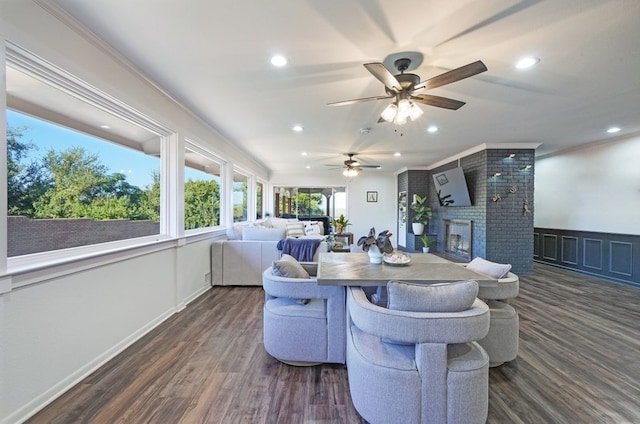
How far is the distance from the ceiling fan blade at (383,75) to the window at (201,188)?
2.87 metres

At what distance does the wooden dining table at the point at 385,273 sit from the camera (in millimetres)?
1911

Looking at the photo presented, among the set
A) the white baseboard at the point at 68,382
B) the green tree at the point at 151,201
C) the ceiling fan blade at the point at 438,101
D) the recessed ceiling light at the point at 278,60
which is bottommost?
the white baseboard at the point at 68,382

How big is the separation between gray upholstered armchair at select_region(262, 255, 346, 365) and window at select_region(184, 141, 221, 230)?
2.43 metres

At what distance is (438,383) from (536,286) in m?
4.35

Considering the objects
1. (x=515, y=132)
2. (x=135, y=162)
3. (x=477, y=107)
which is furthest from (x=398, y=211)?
(x=135, y=162)

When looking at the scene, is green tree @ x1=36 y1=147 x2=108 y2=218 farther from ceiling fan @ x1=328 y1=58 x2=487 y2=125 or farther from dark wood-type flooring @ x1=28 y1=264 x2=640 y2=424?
ceiling fan @ x1=328 y1=58 x2=487 y2=125

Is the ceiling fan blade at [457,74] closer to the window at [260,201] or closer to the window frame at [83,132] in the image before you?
the window frame at [83,132]

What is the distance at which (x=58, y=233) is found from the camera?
208 centimetres

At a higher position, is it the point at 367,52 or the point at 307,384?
the point at 367,52

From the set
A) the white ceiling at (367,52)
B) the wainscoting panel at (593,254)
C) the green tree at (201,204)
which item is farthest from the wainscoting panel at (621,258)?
the green tree at (201,204)

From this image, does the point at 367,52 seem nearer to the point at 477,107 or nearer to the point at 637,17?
the point at 637,17

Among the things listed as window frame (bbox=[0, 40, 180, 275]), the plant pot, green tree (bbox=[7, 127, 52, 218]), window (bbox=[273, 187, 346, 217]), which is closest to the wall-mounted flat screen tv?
the plant pot

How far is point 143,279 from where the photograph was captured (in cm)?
281

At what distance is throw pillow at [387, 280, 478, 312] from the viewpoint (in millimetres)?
1557
